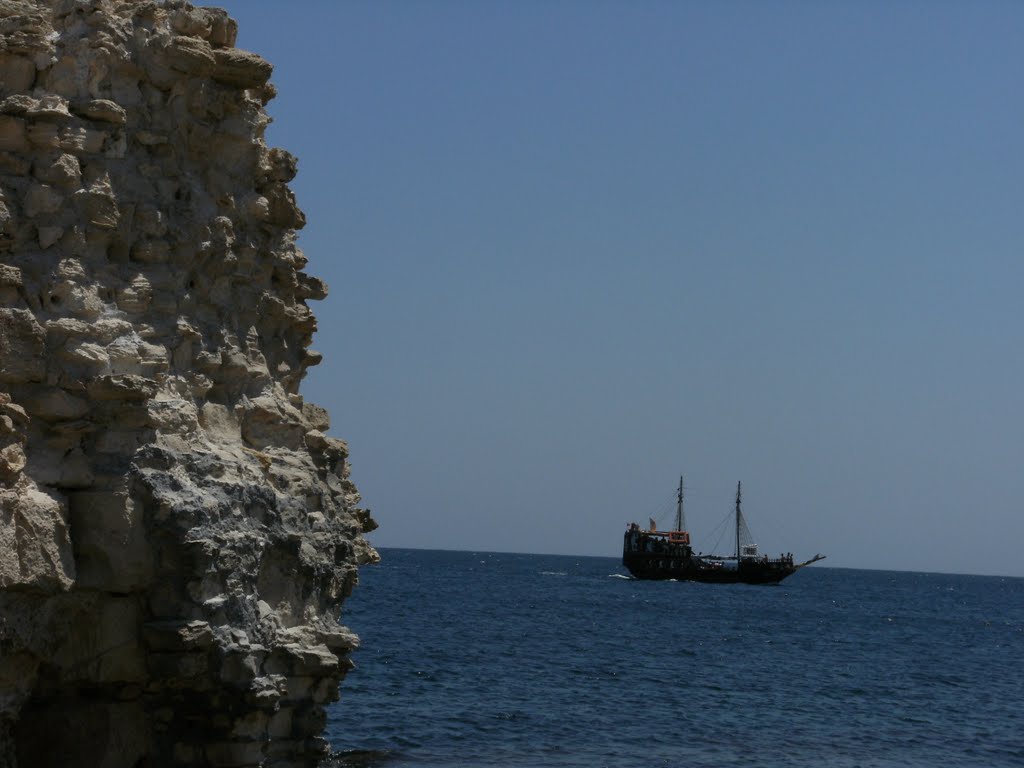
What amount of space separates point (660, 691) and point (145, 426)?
20.6m

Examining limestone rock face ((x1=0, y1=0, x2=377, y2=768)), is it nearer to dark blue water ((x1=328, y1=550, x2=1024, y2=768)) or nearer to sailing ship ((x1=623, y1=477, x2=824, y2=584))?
dark blue water ((x1=328, y1=550, x2=1024, y2=768))

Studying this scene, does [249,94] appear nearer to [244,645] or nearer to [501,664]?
[244,645]

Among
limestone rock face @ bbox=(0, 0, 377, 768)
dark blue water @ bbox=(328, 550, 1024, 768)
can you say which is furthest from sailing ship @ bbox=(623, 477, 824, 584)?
limestone rock face @ bbox=(0, 0, 377, 768)

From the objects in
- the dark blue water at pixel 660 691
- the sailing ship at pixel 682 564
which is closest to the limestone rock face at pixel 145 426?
the dark blue water at pixel 660 691

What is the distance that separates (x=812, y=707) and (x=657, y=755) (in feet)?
27.8

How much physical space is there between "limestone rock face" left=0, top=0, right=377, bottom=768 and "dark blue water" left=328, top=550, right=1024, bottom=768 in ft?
26.3

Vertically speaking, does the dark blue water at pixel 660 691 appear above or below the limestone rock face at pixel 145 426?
below

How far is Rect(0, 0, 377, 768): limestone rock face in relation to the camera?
36.5 feet

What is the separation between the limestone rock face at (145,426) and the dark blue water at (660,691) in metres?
8.02

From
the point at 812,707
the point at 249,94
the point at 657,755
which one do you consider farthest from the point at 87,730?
the point at 812,707

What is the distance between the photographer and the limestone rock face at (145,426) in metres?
11.1

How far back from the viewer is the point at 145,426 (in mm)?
11469

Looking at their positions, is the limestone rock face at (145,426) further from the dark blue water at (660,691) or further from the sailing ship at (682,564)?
the sailing ship at (682,564)

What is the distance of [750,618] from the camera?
62.4 metres
